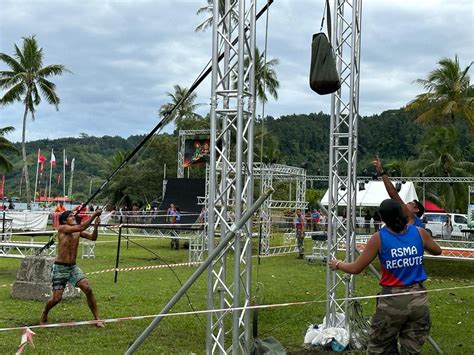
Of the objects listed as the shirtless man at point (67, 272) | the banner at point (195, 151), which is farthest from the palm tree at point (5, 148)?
the shirtless man at point (67, 272)

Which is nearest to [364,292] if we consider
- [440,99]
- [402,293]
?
[402,293]

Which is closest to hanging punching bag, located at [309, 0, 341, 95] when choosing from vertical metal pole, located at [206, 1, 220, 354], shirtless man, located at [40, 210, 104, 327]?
vertical metal pole, located at [206, 1, 220, 354]

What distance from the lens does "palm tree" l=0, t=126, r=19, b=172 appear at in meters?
38.2

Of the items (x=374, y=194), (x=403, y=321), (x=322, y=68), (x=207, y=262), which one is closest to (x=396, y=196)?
(x=322, y=68)

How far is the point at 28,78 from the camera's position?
43281 mm

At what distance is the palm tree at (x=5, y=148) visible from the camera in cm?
3819

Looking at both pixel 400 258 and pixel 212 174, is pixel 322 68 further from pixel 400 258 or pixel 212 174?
pixel 400 258

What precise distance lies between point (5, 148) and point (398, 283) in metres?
39.2

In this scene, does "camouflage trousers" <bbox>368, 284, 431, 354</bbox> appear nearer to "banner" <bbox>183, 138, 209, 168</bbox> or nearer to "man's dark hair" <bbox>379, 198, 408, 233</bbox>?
"man's dark hair" <bbox>379, 198, 408, 233</bbox>

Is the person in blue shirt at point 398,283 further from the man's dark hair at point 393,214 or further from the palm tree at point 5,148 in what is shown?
the palm tree at point 5,148

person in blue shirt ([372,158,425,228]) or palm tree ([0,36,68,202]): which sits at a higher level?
palm tree ([0,36,68,202])

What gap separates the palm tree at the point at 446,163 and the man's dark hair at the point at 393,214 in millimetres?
36906

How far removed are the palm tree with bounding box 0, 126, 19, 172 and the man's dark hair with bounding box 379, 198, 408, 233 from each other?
120ft

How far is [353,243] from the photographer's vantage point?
8398mm
